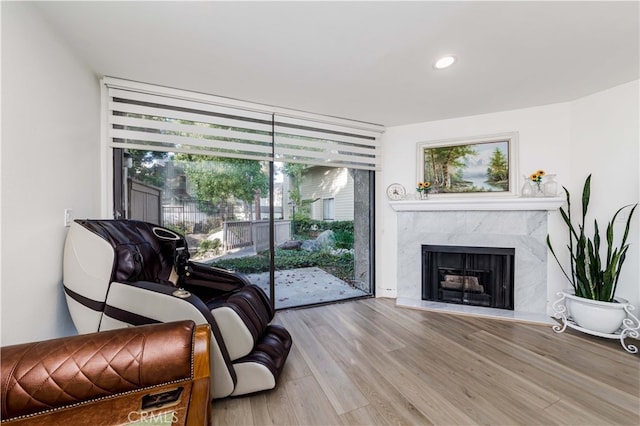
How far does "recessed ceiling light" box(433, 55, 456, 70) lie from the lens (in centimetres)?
182

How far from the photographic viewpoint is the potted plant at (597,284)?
6.79 ft

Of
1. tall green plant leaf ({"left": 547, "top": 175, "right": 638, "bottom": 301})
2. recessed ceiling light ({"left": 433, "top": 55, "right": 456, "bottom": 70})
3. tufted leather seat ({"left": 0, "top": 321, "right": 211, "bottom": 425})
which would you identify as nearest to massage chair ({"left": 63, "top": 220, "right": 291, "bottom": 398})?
tufted leather seat ({"left": 0, "top": 321, "right": 211, "bottom": 425})

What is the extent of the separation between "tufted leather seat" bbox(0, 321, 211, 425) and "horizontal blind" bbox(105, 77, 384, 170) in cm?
182

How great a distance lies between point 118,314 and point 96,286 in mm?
219

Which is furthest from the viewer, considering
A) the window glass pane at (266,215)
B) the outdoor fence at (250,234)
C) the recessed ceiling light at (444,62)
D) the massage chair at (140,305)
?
the outdoor fence at (250,234)

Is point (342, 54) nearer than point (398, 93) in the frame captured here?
Yes

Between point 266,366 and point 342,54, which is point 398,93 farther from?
point 266,366

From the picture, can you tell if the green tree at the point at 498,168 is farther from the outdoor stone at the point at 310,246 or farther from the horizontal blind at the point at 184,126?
the horizontal blind at the point at 184,126

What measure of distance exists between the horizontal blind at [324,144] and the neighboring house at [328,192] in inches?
8.0

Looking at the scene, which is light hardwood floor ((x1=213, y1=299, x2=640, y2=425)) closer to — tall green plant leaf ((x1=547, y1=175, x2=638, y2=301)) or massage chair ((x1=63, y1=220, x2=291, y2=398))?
massage chair ((x1=63, y1=220, x2=291, y2=398))

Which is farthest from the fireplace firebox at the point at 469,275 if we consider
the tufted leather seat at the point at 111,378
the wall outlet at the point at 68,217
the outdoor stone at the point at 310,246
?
the wall outlet at the point at 68,217

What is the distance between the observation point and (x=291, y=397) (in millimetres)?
1518

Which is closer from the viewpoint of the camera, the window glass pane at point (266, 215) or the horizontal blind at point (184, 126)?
the horizontal blind at point (184, 126)

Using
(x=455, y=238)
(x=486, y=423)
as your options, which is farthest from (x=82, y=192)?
(x=455, y=238)
